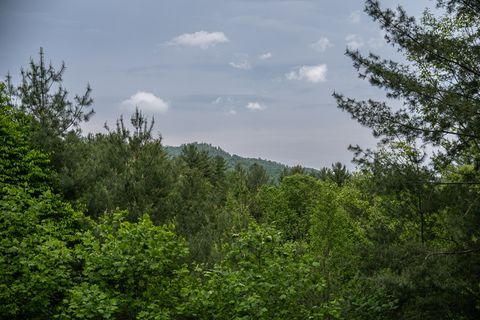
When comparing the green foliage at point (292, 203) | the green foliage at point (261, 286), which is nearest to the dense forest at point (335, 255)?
the green foliage at point (261, 286)

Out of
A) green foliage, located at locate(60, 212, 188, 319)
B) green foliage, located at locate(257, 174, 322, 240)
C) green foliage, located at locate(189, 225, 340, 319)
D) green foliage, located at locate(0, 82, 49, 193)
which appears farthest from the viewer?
green foliage, located at locate(257, 174, 322, 240)

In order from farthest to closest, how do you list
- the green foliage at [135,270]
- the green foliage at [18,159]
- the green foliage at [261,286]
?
the green foliage at [18,159], the green foliage at [135,270], the green foliage at [261,286]

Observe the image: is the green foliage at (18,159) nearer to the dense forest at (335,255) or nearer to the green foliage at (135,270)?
the dense forest at (335,255)

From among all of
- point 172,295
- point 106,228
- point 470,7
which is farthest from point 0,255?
point 470,7

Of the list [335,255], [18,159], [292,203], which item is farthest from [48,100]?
[292,203]

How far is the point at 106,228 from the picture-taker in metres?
10.1

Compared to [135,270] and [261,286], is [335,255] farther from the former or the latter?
[135,270]

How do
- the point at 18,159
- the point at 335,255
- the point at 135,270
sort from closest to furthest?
the point at 135,270
the point at 335,255
the point at 18,159

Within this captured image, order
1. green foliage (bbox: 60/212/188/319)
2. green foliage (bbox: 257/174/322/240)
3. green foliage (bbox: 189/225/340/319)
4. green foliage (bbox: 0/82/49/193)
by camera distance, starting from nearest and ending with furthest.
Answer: green foliage (bbox: 189/225/340/319) → green foliage (bbox: 60/212/188/319) → green foliage (bbox: 0/82/49/193) → green foliage (bbox: 257/174/322/240)

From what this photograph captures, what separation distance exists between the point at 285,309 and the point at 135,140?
31.6 feet

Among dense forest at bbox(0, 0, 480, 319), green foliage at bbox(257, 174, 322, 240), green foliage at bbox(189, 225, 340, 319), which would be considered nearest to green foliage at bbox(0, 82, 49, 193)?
dense forest at bbox(0, 0, 480, 319)

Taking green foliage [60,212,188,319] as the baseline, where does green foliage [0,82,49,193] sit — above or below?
above

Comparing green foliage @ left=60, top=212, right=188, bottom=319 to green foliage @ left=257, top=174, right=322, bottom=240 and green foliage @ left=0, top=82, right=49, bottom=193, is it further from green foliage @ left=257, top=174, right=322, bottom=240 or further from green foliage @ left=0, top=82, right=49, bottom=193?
green foliage @ left=257, top=174, right=322, bottom=240

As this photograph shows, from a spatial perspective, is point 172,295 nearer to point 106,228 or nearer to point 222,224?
point 106,228
